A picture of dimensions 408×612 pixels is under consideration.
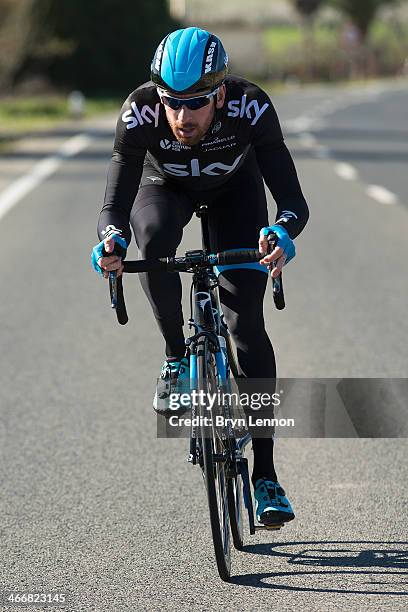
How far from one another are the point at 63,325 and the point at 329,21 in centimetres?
15348

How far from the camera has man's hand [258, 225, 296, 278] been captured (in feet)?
15.1

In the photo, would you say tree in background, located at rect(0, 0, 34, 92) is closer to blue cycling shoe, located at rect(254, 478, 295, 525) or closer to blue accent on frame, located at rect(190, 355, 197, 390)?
blue cycling shoe, located at rect(254, 478, 295, 525)

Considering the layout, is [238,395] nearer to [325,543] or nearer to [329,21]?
[325,543]

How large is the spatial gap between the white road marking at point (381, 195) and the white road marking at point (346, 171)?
1459 millimetres

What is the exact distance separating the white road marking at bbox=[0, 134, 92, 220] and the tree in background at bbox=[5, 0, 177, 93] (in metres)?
35.4

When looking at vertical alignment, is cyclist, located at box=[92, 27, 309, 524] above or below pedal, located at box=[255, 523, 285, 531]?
above

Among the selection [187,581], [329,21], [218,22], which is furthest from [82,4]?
[329,21]

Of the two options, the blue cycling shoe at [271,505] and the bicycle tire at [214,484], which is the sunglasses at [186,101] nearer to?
the bicycle tire at [214,484]

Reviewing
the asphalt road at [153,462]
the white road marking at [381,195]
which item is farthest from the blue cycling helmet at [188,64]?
the white road marking at [381,195]

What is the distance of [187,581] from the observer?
4.70 meters

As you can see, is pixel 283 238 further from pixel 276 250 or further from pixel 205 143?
pixel 205 143

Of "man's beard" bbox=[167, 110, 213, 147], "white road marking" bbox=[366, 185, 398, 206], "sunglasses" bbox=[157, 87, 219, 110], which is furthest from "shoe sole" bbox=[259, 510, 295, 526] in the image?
"white road marking" bbox=[366, 185, 398, 206]

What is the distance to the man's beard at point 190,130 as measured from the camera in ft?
15.8

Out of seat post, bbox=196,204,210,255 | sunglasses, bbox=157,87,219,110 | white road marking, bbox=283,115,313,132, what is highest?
white road marking, bbox=283,115,313,132
